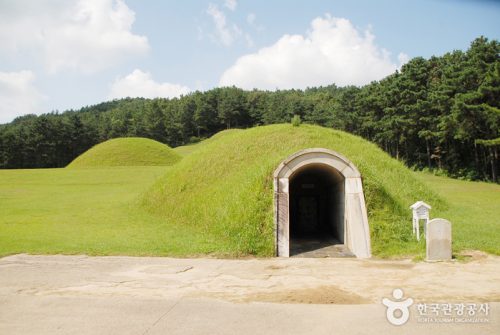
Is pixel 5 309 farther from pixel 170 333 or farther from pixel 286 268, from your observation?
pixel 286 268

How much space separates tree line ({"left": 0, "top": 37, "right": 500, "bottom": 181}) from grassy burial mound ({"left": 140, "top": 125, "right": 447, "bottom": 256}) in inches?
695

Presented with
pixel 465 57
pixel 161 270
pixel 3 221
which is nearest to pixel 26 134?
pixel 3 221

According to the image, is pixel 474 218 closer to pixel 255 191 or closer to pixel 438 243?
pixel 438 243

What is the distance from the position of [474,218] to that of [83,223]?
16.9 metres

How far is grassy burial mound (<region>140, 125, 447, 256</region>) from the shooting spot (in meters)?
12.9

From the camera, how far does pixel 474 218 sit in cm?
1739

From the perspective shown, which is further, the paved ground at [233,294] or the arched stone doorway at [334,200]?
the arched stone doorway at [334,200]

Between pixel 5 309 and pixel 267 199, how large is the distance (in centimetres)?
817

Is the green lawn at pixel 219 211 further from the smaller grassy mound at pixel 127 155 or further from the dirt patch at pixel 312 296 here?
the smaller grassy mound at pixel 127 155

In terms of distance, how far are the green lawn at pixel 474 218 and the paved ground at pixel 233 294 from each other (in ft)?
5.16

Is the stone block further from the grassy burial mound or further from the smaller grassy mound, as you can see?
the smaller grassy mound

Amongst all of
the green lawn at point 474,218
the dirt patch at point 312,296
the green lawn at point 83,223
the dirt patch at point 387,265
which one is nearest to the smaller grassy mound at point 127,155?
the green lawn at point 83,223

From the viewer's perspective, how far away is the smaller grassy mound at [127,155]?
53469 millimetres

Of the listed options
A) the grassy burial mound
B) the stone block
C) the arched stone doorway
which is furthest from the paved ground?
the grassy burial mound
